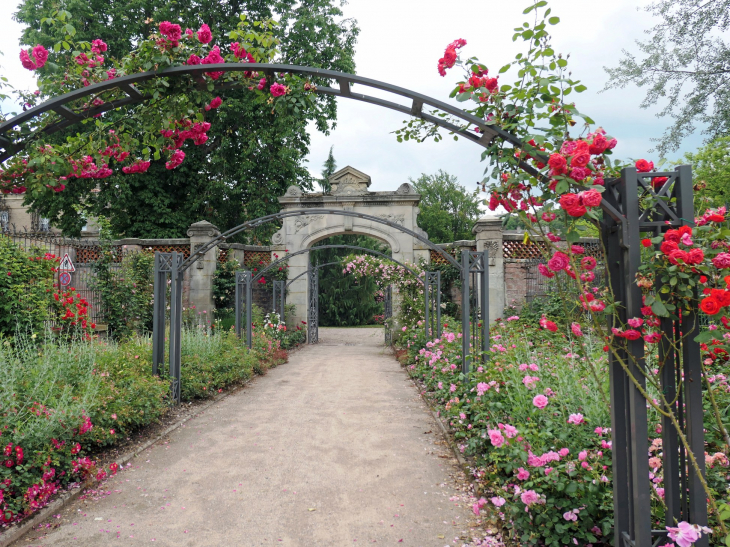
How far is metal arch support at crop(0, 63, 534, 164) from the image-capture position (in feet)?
8.78

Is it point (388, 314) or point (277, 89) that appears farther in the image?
point (388, 314)

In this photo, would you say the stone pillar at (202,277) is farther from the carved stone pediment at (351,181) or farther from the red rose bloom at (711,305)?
the red rose bloom at (711,305)

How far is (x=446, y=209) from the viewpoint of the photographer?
34.3 m

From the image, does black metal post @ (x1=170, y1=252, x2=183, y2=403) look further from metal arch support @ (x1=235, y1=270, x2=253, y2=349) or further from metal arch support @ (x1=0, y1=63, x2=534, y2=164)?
metal arch support @ (x1=235, y1=270, x2=253, y2=349)

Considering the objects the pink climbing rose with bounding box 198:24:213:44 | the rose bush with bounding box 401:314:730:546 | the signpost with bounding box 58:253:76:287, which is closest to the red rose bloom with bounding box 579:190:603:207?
the rose bush with bounding box 401:314:730:546

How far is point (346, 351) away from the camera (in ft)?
42.4

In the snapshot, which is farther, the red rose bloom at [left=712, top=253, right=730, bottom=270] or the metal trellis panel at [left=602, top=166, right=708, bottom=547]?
the metal trellis panel at [left=602, top=166, right=708, bottom=547]

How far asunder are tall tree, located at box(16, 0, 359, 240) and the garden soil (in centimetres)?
907

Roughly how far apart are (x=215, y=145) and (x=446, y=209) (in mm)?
22324

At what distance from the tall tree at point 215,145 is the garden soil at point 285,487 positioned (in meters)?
9.07

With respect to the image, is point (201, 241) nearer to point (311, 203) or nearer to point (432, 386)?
point (311, 203)

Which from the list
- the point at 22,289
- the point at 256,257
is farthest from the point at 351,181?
the point at 22,289

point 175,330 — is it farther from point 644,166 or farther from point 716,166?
point 716,166

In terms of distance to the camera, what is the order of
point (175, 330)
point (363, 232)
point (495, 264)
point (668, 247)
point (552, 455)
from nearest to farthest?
point (668, 247)
point (552, 455)
point (175, 330)
point (495, 264)
point (363, 232)
